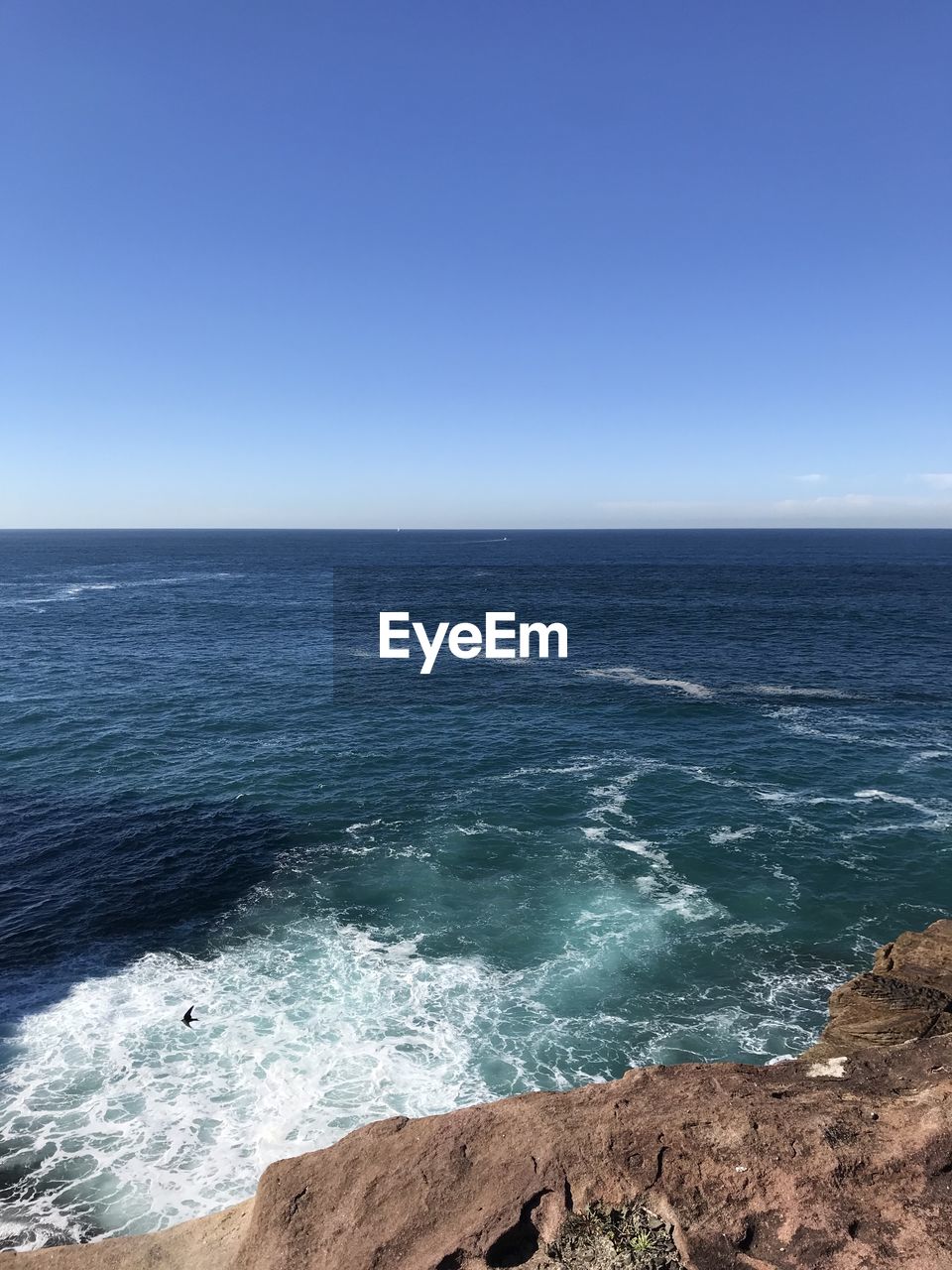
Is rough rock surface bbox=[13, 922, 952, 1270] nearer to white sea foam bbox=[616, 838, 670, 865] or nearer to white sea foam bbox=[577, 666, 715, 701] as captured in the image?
white sea foam bbox=[616, 838, 670, 865]

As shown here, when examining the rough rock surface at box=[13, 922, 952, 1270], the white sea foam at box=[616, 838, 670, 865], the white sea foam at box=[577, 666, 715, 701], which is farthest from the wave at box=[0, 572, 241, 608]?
the rough rock surface at box=[13, 922, 952, 1270]

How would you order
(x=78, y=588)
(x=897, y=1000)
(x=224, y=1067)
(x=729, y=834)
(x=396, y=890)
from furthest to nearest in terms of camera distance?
(x=78, y=588), (x=729, y=834), (x=396, y=890), (x=224, y=1067), (x=897, y=1000)

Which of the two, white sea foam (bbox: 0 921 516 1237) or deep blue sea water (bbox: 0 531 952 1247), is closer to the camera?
white sea foam (bbox: 0 921 516 1237)

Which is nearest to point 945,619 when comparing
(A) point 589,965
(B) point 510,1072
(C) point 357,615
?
(C) point 357,615

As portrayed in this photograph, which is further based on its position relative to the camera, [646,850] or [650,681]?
[650,681]

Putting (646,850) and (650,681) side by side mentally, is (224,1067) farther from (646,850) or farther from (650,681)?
(650,681)

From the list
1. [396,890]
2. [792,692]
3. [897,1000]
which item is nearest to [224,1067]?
[396,890]

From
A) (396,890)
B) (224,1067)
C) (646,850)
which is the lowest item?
(224,1067)

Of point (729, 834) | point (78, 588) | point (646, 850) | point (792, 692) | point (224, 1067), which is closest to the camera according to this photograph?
point (224, 1067)
